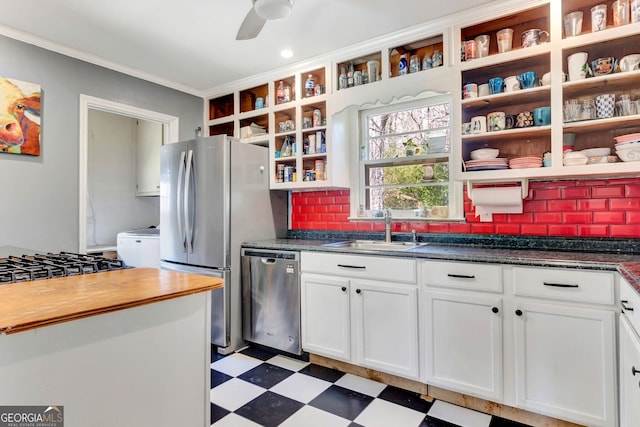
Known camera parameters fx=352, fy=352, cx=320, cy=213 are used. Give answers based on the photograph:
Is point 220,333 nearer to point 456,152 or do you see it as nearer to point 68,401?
point 68,401

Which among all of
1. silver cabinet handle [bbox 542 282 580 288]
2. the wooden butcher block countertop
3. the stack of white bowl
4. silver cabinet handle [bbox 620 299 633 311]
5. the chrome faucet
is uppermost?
the stack of white bowl

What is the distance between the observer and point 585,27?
2.16m

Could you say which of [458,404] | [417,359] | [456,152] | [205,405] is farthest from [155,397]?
[456,152]

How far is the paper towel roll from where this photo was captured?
2.25 metres

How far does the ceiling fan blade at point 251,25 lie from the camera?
1.98 meters

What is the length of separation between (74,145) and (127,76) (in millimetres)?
828

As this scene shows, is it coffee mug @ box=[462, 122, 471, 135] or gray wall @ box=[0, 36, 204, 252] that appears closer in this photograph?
coffee mug @ box=[462, 122, 471, 135]

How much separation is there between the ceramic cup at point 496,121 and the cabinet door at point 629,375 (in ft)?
4.10

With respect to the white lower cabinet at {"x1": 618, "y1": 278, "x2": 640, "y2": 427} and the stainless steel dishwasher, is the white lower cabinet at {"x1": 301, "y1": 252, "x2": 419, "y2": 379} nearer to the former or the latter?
the stainless steel dishwasher

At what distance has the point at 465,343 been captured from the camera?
2000 mm

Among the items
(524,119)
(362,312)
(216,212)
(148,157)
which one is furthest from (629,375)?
(148,157)

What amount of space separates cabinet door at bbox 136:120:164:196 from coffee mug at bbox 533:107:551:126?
12.7ft
